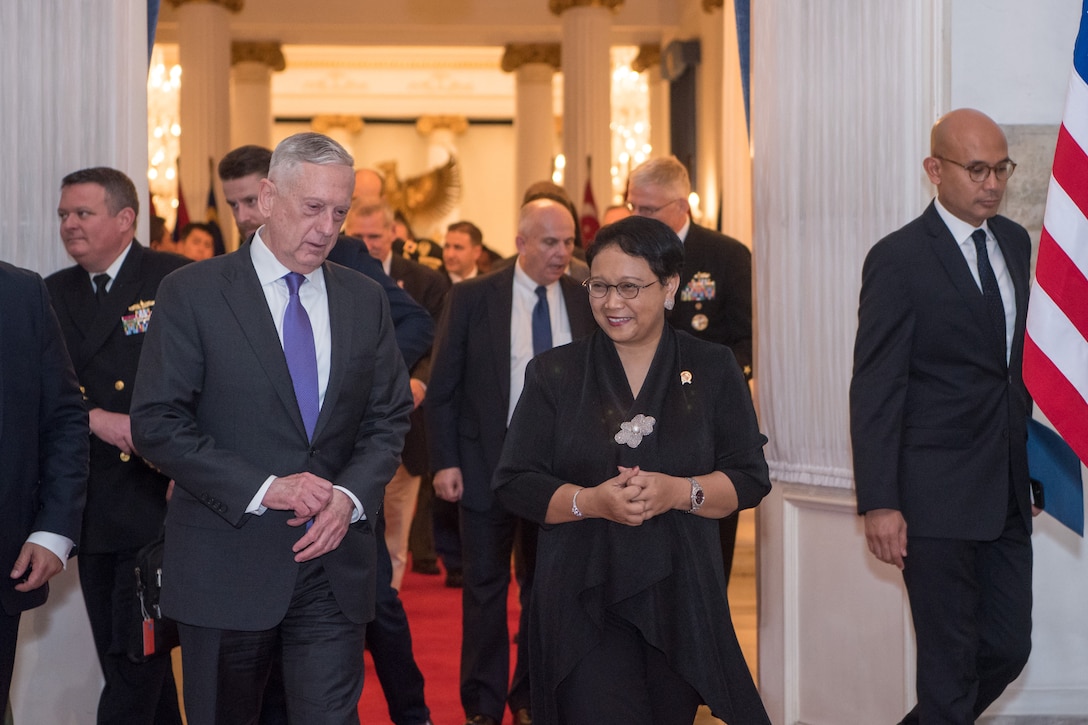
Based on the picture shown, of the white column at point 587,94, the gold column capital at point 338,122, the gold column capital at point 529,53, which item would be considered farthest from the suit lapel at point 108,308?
the gold column capital at point 338,122

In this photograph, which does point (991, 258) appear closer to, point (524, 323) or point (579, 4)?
point (524, 323)

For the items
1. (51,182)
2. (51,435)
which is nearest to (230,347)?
(51,435)

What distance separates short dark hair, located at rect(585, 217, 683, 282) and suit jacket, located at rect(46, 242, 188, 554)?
5.18ft

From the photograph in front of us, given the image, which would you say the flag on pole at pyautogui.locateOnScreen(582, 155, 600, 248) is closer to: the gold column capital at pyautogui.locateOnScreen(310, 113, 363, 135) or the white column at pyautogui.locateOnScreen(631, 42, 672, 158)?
the white column at pyautogui.locateOnScreen(631, 42, 672, 158)

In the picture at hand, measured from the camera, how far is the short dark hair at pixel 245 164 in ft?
12.9

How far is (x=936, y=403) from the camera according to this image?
133 inches

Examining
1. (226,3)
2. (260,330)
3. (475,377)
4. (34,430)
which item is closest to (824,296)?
(475,377)

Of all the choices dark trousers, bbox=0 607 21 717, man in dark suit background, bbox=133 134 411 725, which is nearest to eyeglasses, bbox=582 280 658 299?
man in dark suit background, bbox=133 134 411 725

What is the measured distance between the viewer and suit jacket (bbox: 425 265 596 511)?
4812 millimetres

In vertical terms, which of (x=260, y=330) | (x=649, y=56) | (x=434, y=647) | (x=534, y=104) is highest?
(x=649, y=56)

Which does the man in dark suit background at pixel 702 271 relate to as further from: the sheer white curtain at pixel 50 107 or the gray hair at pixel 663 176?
the sheer white curtain at pixel 50 107

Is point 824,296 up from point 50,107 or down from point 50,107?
down

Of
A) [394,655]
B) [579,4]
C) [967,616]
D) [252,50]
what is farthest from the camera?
[252,50]

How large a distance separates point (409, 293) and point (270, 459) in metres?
3.45
